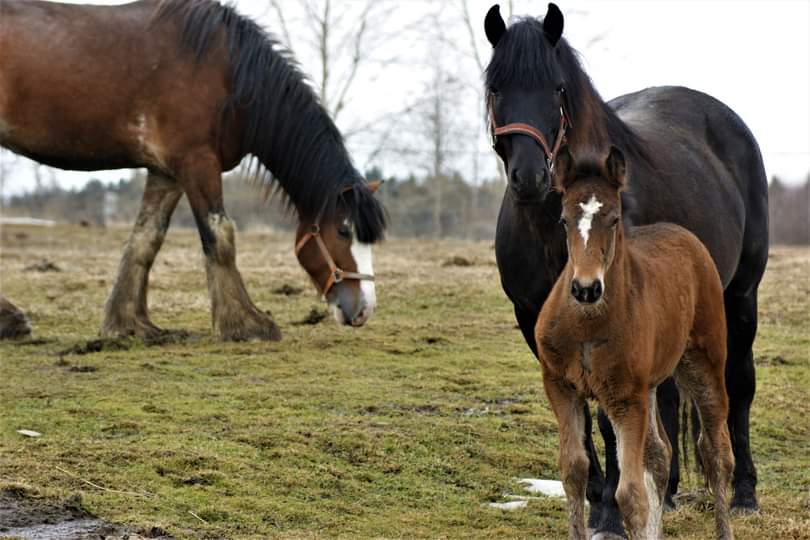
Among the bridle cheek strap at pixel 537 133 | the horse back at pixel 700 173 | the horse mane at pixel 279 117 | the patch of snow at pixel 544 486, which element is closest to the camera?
the bridle cheek strap at pixel 537 133

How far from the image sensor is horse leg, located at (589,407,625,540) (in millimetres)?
5422

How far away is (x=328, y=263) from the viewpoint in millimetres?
9914

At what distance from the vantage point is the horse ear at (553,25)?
17.9 ft

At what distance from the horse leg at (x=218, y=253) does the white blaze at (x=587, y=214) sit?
6.03m

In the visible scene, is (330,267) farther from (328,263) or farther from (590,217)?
(590,217)

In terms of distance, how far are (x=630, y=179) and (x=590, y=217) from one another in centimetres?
123

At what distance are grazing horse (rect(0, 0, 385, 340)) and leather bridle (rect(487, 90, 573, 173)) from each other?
451cm

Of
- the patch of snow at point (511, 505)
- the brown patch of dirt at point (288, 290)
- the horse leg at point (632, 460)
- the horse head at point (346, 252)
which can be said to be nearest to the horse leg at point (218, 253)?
the horse head at point (346, 252)

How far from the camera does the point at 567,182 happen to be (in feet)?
15.4

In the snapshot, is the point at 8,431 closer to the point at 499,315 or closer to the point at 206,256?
the point at 206,256

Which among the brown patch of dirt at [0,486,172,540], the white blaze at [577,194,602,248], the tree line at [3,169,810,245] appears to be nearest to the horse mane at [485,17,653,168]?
the white blaze at [577,194,602,248]

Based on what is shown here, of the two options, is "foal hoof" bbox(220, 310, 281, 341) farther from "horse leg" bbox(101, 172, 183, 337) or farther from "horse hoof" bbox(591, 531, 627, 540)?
"horse hoof" bbox(591, 531, 627, 540)

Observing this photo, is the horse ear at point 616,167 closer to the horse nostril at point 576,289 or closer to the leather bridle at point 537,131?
the leather bridle at point 537,131

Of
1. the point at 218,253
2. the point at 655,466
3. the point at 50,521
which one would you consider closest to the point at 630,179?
the point at 655,466
